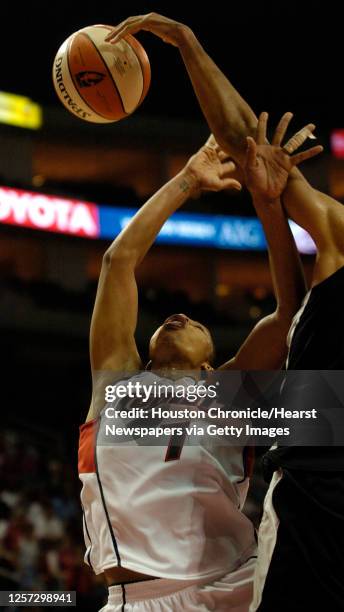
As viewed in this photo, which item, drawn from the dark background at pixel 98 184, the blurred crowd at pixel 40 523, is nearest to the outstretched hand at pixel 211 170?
the blurred crowd at pixel 40 523

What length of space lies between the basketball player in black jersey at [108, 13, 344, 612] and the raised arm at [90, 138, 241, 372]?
2.44ft

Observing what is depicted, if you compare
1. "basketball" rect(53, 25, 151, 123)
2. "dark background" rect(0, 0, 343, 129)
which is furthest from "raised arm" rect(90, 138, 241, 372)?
"dark background" rect(0, 0, 343, 129)

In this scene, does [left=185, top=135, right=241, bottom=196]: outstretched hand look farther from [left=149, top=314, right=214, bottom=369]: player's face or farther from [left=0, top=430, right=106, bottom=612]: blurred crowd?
[left=0, top=430, right=106, bottom=612]: blurred crowd

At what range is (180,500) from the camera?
282 cm

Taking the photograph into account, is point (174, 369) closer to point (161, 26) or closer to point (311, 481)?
point (311, 481)

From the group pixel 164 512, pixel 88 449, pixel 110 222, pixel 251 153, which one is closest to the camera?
pixel 251 153

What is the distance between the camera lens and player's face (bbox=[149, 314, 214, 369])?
307 centimetres

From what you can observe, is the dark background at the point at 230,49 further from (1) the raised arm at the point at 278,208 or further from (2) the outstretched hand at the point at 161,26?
(1) the raised arm at the point at 278,208

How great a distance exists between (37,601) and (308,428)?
3.99 m

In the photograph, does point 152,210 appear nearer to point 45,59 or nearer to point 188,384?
point 188,384

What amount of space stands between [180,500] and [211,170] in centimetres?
128

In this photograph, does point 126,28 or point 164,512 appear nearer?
point 164,512

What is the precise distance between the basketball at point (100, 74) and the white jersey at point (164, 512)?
131 centimetres

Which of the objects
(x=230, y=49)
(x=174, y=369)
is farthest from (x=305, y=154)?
(x=230, y=49)
